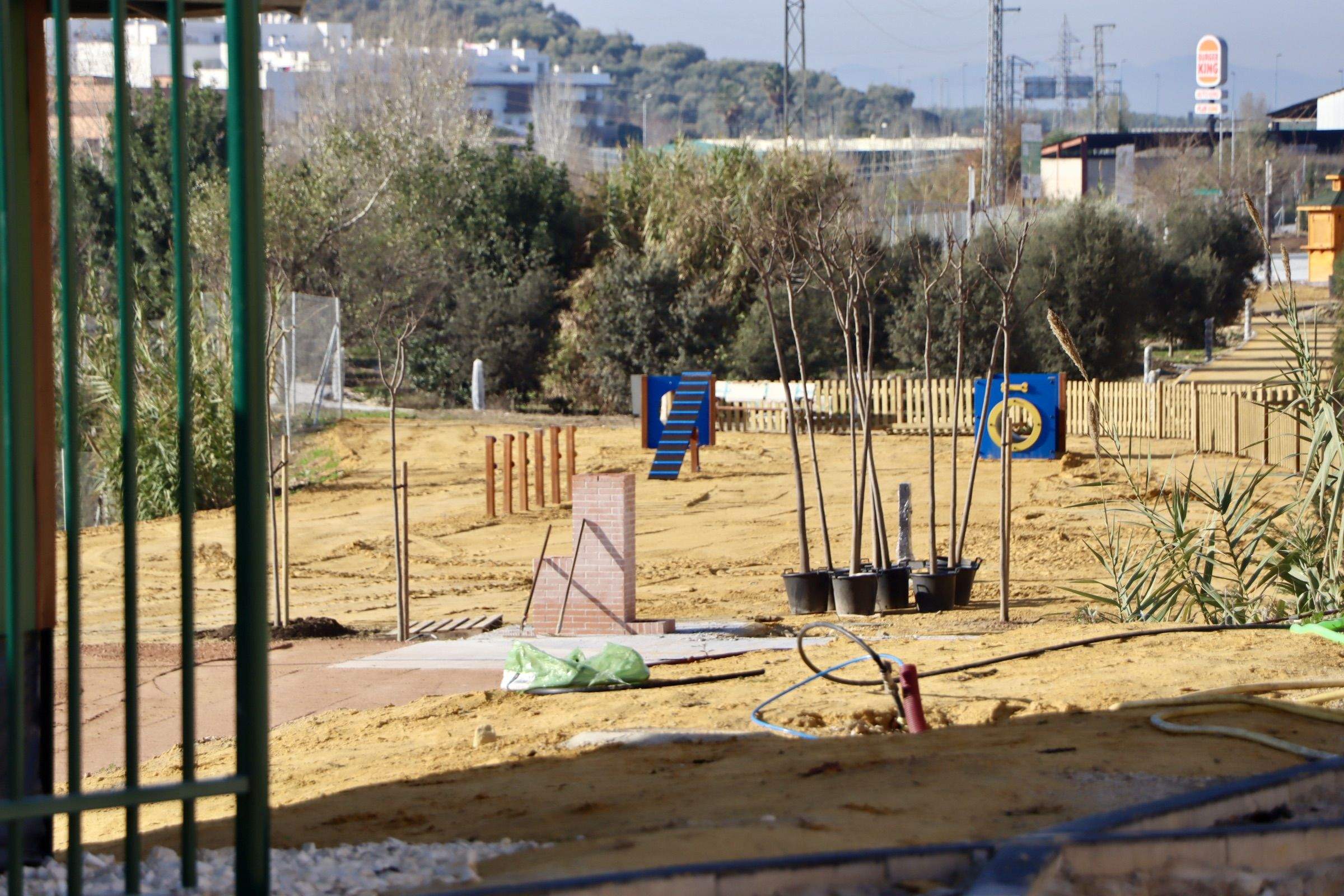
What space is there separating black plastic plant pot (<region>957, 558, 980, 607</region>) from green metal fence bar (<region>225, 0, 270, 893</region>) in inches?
332

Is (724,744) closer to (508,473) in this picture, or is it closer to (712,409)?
(508,473)

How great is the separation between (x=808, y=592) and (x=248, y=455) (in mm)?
8171

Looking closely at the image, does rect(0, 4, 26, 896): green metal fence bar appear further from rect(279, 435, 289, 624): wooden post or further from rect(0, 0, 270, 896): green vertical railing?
rect(279, 435, 289, 624): wooden post

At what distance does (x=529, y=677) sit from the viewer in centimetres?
783

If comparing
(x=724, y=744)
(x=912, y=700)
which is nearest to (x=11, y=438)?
(x=724, y=744)

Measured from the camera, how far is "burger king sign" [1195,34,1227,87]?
388 feet

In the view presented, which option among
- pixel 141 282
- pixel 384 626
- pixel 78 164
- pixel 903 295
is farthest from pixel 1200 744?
pixel 78 164

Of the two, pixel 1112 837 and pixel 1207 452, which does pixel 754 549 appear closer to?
pixel 1207 452

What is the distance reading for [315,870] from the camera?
349cm

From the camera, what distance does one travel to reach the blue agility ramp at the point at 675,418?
2169 centimetres

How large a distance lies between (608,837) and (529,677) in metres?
4.23

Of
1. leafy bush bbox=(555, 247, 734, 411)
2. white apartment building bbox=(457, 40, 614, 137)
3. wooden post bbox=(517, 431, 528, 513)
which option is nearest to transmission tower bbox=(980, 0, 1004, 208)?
leafy bush bbox=(555, 247, 734, 411)

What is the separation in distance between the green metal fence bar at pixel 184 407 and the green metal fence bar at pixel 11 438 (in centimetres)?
34

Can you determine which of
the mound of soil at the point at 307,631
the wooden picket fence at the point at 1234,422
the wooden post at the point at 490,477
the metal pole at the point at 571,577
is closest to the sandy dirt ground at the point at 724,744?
the mound of soil at the point at 307,631
